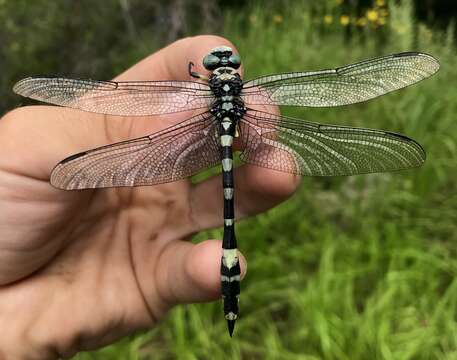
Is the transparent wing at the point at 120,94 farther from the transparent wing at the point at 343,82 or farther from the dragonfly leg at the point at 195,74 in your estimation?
the transparent wing at the point at 343,82

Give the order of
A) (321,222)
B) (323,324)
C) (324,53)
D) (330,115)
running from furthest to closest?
(324,53) < (330,115) < (321,222) < (323,324)

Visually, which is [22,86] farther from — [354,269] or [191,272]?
[354,269]

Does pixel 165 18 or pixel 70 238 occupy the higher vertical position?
pixel 165 18

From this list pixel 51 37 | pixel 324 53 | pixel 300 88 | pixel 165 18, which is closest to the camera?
pixel 300 88

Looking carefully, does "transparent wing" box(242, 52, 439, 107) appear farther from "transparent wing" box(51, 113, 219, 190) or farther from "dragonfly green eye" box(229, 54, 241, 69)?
"transparent wing" box(51, 113, 219, 190)

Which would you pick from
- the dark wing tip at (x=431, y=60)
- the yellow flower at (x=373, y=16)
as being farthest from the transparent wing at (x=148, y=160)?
the yellow flower at (x=373, y=16)

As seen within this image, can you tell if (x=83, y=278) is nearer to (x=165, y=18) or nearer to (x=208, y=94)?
(x=208, y=94)

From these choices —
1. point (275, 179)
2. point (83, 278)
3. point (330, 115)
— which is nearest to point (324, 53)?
point (330, 115)

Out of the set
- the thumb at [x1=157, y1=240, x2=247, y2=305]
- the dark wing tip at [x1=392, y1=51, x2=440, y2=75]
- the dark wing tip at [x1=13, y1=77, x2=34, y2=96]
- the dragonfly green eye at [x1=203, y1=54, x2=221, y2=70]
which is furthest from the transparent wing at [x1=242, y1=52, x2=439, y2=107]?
the dark wing tip at [x1=13, y1=77, x2=34, y2=96]
